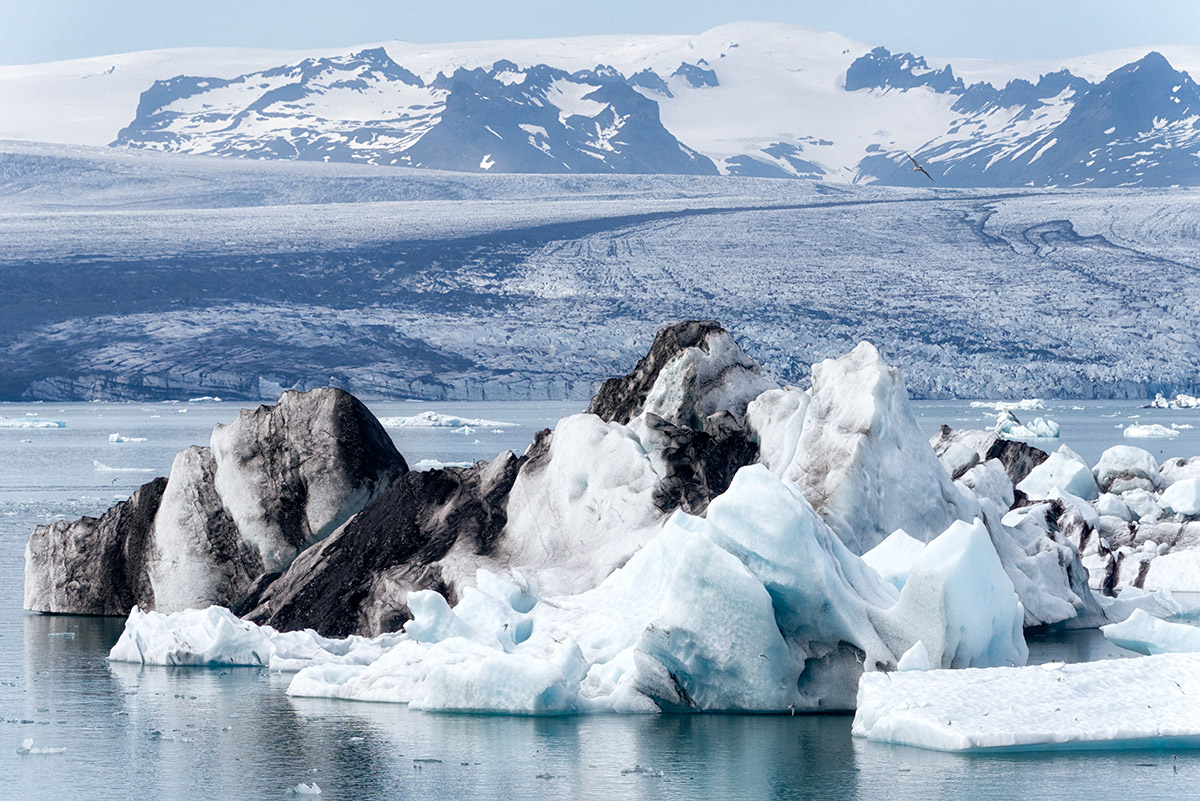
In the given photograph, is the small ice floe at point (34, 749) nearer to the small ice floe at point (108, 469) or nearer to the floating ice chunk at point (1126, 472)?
the floating ice chunk at point (1126, 472)

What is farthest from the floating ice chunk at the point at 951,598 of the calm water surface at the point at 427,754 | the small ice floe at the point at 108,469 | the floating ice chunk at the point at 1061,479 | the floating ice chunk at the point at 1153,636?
the small ice floe at the point at 108,469

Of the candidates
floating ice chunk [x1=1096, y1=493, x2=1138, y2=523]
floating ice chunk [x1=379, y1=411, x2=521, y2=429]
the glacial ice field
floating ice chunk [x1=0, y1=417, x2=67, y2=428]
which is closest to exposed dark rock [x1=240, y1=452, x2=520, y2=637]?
floating ice chunk [x1=1096, y1=493, x2=1138, y2=523]

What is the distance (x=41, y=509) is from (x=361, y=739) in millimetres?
14696

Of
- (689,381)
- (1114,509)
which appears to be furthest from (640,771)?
(1114,509)

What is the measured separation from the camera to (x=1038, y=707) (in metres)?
6.77

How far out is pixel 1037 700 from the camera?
→ 6855mm

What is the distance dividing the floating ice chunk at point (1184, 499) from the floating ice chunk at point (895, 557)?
5762 mm

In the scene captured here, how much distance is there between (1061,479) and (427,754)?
426 inches

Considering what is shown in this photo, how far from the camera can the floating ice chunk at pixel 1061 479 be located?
15.7 meters

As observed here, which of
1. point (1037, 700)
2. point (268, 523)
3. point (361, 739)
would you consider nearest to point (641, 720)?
point (361, 739)

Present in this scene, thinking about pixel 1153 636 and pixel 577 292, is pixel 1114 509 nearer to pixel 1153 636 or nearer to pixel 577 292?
pixel 1153 636

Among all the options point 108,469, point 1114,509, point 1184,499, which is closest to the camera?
point 1184,499

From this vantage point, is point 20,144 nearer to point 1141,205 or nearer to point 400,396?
point 400,396

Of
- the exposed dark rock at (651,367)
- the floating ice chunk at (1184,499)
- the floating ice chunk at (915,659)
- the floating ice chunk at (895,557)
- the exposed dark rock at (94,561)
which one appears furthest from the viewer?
the floating ice chunk at (1184,499)
